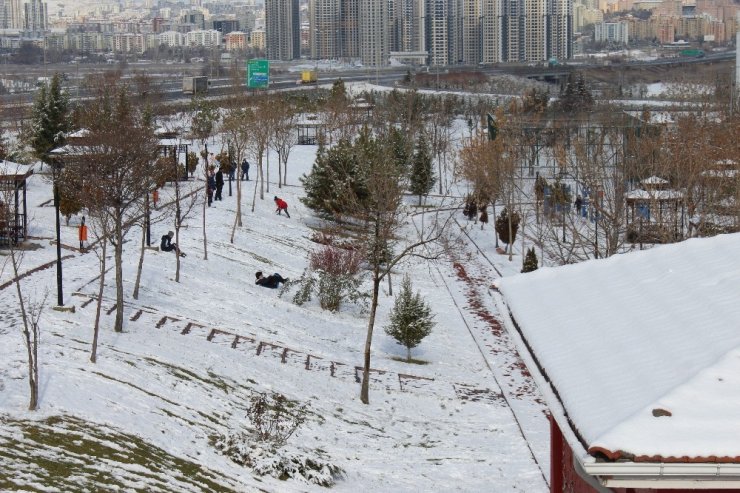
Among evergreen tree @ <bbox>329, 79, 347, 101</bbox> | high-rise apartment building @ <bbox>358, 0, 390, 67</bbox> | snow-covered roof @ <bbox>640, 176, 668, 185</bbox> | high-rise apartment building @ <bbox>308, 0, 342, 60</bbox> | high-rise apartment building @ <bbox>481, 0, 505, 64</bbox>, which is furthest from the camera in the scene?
high-rise apartment building @ <bbox>308, 0, 342, 60</bbox>

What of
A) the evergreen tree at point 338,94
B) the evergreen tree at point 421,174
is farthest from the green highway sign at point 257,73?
the evergreen tree at point 421,174

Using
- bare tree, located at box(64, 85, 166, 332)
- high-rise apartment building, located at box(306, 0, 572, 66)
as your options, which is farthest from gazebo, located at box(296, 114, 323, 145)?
high-rise apartment building, located at box(306, 0, 572, 66)

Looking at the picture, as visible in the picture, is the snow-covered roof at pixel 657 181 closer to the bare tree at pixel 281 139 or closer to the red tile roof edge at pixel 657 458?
the bare tree at pixel 281 139

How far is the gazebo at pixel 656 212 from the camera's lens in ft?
80.2

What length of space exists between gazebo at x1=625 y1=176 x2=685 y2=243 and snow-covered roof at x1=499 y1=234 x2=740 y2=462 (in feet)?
53.3

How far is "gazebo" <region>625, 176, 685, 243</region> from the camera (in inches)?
962

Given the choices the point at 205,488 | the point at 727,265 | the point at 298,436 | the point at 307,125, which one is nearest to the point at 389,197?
the point at 298,436

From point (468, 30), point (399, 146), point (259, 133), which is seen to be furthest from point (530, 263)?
point (468, 30)

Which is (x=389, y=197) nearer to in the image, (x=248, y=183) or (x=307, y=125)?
(x=248, y=183)

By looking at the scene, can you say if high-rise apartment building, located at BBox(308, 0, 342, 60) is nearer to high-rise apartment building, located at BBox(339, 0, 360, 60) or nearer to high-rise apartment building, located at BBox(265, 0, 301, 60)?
high-rise apartment building, located at BBox(339, 0, 360, 60)

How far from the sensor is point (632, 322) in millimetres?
6133

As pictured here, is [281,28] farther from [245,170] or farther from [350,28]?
[245,170]

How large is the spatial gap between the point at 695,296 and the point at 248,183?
1386 inches

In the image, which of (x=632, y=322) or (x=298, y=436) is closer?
(x=632, y=322)
